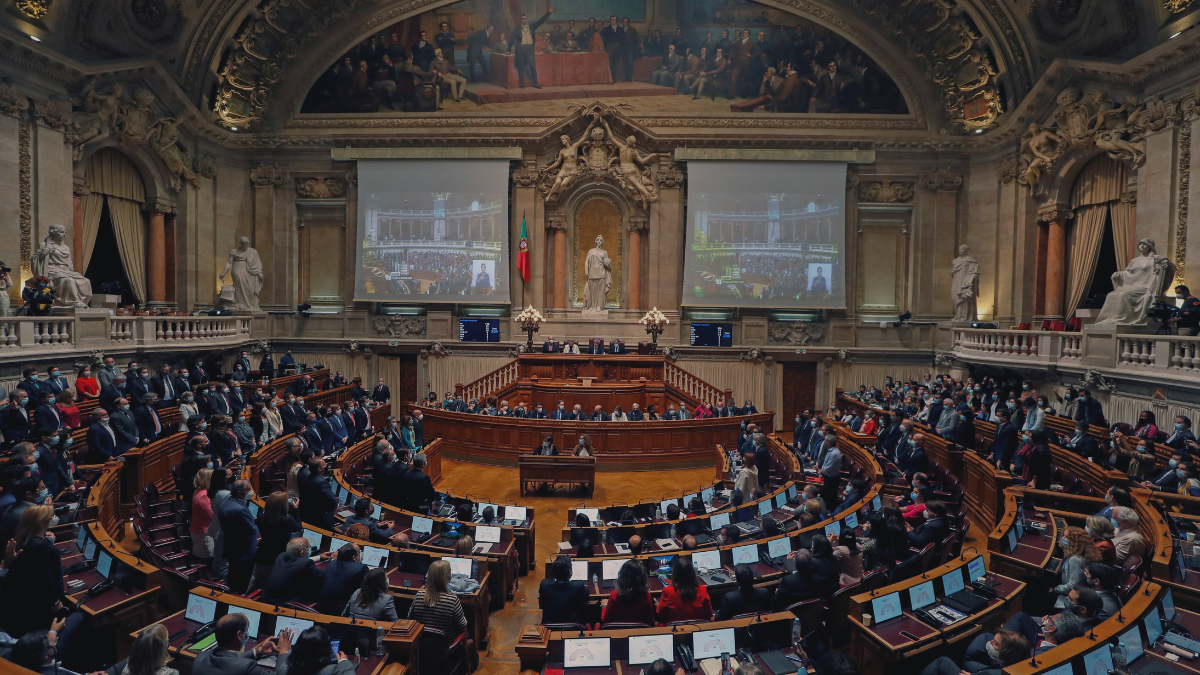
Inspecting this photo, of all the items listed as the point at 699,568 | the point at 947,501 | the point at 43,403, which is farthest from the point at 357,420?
the point at 947,501

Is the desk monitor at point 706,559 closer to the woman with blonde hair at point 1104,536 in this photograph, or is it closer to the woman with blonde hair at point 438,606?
the woman with blonde hair at point 438,606

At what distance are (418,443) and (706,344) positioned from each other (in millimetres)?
11744

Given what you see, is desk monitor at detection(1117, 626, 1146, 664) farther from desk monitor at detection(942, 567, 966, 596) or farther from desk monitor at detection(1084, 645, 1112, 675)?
desk monitor at detection(942, 567, 966, 596)

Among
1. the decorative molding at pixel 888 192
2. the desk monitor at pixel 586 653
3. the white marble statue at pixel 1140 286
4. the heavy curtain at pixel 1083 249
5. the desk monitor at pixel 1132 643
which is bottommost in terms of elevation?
the desk monitor at pixel 586 653

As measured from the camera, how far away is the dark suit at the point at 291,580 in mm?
5711

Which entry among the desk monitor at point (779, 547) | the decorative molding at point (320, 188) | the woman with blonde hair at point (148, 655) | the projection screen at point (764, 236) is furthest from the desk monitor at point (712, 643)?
the decorative molding at point (320, 188)

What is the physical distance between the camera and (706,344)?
75.7ft

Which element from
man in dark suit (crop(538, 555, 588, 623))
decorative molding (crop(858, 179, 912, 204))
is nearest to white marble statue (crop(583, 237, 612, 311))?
decorative molding (crop(858, 179, 912, 204))

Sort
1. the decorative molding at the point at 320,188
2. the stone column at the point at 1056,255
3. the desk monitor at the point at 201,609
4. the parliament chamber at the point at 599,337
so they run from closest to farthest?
the desk monitor at the point at 201,609 → the parliament chamber at the point at 599,337 → the stone column at the point at 1056,255 → the decorative molding at the point at 320,188

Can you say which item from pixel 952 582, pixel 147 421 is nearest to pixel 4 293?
pixel 147 421

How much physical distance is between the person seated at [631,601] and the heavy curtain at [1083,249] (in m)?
18.9

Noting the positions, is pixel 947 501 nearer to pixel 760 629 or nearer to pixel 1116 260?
pixel 760 629

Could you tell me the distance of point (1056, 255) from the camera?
64.9ft

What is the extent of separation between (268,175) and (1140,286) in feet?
83.6
